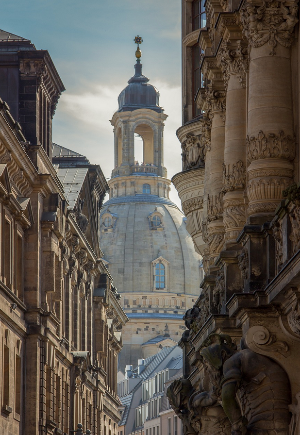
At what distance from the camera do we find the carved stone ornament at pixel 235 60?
25938 millimetres

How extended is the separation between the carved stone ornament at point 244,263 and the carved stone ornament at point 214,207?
685 cm

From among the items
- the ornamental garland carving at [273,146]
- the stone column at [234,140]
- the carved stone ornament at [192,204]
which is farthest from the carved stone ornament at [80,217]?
the ornamental garland carving at [273,146]

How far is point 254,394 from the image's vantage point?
65.3 feet

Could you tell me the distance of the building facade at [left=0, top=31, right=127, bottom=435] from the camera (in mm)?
46406

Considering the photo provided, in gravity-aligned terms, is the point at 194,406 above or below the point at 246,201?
below

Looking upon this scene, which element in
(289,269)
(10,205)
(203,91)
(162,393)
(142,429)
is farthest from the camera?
(142,429)

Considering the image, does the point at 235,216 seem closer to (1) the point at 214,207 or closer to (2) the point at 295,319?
(1) the point at 214,207

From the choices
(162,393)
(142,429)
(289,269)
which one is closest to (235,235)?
(289,269)

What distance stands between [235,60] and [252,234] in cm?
595

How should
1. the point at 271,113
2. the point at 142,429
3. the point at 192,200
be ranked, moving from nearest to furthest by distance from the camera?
1. the point at 271,113
2. the point at 192,200
3. the point at 142,429

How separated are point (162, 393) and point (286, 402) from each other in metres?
130

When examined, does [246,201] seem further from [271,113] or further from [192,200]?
[192,200]

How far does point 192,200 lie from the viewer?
134 ft

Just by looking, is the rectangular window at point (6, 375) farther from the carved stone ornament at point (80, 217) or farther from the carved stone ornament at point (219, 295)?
the carved stone ornament at point (80, 217)
